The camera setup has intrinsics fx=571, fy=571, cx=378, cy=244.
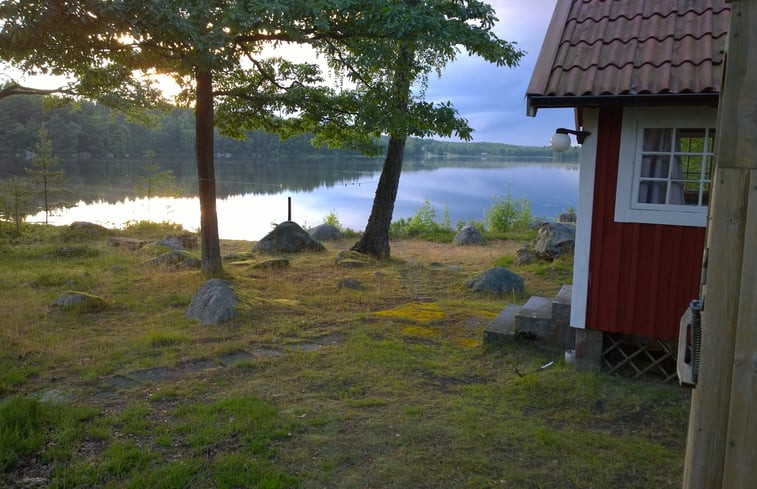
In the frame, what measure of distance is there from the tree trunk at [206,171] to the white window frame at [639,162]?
6.65 meters

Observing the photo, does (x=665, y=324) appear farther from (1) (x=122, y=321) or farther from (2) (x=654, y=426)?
(1) (x=122, y=321)

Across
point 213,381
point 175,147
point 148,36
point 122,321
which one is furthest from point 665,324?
point 175,147

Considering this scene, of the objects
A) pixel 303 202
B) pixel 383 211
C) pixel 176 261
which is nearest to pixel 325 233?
pixel 383 211

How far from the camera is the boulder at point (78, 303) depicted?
7.66m

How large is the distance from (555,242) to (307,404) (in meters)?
8.62

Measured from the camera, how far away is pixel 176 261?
438 inches

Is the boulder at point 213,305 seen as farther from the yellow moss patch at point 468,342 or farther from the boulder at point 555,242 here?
the boulder at point 555,242

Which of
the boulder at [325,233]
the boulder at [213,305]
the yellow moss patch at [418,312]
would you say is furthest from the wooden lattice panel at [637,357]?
the boulder at [325,233]

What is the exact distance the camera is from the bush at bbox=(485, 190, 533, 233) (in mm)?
20375

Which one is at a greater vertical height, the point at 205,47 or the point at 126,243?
the point at 205,47

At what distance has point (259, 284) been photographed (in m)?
9.84

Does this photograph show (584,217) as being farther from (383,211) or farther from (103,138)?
(103,138)

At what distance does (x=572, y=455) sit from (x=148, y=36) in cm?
703

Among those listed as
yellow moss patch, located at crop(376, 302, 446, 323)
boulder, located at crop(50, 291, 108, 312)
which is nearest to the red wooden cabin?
yellow moss patch, located at crop(376, 302, 446, 323)
